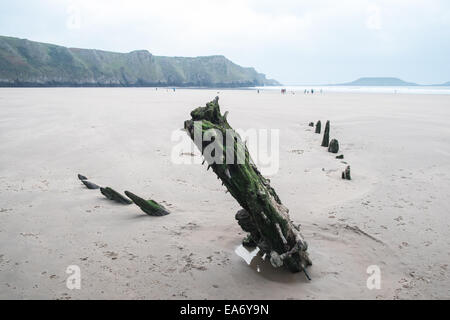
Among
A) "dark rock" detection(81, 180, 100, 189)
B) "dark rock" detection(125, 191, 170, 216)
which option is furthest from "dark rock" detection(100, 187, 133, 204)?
"dark rock" detection(81, 180, 100, 189)

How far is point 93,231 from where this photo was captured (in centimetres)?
667

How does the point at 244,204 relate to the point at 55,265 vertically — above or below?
→ above

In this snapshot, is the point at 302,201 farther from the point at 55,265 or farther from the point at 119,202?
the point at 55,265

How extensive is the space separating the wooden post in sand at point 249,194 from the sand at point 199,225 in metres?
0.44

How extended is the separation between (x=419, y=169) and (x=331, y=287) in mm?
7969

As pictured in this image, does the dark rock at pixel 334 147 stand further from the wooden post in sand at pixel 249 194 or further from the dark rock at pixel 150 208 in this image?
the wooden post in sand at pixel 249 194

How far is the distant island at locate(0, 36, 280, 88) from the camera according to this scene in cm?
11262

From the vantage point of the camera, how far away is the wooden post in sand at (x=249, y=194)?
15.5 ft

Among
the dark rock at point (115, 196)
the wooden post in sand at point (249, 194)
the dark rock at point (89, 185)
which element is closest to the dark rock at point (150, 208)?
the dark rock at point (115, 196)

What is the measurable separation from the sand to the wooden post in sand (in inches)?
17.3

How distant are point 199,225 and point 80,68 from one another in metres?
152

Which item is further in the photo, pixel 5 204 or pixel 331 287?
pixel 5 204

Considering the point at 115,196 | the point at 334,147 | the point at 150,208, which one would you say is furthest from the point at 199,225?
the point at 334,147
